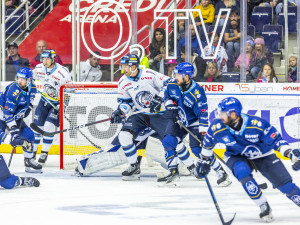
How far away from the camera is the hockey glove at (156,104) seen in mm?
7168

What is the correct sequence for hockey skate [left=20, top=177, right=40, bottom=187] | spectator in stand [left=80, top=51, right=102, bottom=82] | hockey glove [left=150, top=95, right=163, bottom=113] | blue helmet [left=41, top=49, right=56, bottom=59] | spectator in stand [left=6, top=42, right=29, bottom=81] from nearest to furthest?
hockey skate [left=20, top=177, right=40, bottom=187], hockey glove [left=150, top=95, right=163, bottom=113], blue helmet [left=41, top=49, right=56, bottom=59], spectator in stand [left=80, top=51, right=102, bottom=82], spectator in stand [left=6, top=42, right=29, bottom=81]

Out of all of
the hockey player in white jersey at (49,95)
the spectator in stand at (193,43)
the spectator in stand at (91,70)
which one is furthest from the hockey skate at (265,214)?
the spectator in stand at (91,70)

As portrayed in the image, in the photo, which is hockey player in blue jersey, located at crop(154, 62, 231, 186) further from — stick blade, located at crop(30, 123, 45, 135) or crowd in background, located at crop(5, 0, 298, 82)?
crowd in background, located at crop(5, 0, 298, 82)

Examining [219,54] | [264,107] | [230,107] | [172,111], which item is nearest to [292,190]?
[230,107]

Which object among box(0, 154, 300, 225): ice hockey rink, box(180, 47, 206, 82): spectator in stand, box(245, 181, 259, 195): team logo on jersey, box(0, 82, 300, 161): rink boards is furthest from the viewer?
box(180, 47, 206, 82): spectator in stand

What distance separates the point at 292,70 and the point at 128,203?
3.36 metres

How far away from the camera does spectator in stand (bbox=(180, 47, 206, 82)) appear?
8953mm

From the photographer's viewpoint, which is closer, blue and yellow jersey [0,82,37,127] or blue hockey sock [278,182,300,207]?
blue hockey sock [278,182,300,207]

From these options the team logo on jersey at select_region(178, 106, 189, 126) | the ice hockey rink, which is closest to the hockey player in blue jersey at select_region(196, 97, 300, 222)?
the ice hockey rink

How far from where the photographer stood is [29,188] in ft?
22.3

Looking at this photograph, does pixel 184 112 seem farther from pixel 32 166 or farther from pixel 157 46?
pixel 157 46

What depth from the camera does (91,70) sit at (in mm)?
9305

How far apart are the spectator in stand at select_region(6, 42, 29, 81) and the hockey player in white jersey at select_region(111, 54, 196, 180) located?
2.48m

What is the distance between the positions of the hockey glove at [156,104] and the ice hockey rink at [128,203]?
0.66 meters
